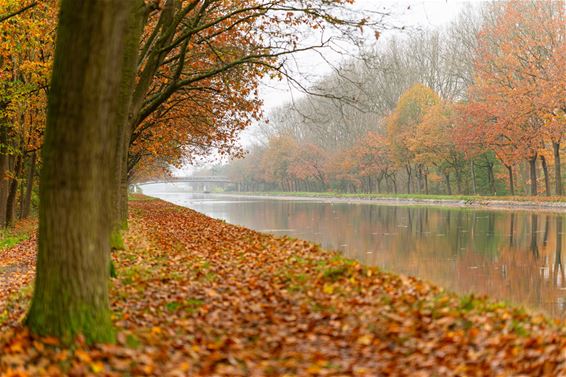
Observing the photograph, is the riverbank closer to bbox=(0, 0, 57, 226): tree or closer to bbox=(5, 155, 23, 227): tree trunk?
bbox=(0, 0, 57, 226): tree

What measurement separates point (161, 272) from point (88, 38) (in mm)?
6561

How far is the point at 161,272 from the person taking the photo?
12023 mm

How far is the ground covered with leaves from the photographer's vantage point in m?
6.14

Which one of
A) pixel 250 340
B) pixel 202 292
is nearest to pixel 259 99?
pixel 202 292

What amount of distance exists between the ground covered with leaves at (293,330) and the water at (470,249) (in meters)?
3.67

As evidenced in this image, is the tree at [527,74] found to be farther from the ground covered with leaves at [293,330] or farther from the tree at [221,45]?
the ground covered with leaves at [293,330]

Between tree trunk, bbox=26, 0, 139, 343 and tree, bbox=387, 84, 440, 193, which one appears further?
tree, bbox=387, 84, 440, 193

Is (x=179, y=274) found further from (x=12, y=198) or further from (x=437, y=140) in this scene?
(x=437, y=140)

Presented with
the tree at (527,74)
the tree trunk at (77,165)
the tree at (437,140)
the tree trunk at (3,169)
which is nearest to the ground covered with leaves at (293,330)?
the tree trunk at (77,165)

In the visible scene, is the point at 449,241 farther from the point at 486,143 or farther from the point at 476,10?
the point at 476,10

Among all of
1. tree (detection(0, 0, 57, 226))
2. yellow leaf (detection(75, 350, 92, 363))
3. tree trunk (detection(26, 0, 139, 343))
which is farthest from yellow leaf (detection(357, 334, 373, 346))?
tree (detection(0, 0, 57, 226))

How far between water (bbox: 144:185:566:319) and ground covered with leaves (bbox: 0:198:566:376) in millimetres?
3674

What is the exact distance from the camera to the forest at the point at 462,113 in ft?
151

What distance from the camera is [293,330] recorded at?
7617 mm
